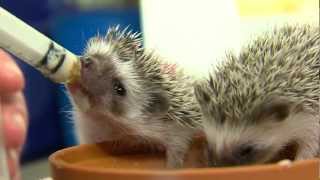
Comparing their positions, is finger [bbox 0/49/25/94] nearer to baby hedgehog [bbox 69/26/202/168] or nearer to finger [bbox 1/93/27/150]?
finger [bbox 1/93/27/150]

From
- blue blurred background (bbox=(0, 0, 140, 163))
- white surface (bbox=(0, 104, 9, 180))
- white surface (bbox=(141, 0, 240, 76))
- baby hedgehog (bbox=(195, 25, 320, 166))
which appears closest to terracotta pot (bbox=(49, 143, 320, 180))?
white surface (bbox=(0, 104, 9, 180))

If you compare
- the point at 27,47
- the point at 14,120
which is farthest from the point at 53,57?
the point at 14,120

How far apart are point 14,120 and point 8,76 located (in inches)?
3.0

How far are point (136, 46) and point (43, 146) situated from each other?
1115 millimetres

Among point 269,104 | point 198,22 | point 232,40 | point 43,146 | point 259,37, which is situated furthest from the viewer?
point 43,146

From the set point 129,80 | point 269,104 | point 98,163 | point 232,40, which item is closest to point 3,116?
point 98,163

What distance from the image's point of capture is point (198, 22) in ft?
7.11

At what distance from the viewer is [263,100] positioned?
3.63 feet

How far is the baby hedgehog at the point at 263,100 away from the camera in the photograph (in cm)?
110

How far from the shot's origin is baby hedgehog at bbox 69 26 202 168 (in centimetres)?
124

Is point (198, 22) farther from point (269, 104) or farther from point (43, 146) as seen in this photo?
point (269, 104)

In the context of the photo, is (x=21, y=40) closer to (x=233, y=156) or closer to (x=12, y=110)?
(x=12, y=110)

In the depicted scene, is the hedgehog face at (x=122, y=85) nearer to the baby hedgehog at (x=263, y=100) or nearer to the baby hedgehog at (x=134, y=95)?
the baby hedgehog at (x=134, y=95)

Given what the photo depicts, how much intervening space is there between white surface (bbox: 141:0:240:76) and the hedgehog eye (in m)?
0.65
